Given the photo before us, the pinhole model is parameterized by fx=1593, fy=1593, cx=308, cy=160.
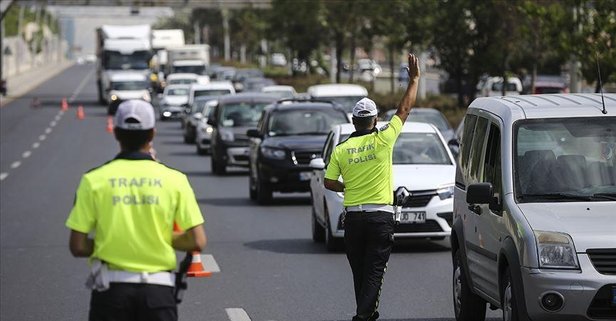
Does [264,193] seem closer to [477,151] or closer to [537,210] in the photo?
[477,151]

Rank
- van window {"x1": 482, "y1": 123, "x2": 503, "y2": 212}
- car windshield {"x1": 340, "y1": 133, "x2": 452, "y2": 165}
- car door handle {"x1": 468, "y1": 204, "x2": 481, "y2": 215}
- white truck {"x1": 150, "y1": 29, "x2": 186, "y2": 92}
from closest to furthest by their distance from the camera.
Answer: van window {"x1": 482, "y1": 123, "x2": 503, "y2": 212} < car door handle {"x1": 468, "y1": 204, "x2": 481, "y2": 215} < car windshield {"x1": 340, "y1": 133, "x2": 452, "y2": 165} < white truck {"x1": 150, "y1": 29, "x2": 186, "y2": 92}

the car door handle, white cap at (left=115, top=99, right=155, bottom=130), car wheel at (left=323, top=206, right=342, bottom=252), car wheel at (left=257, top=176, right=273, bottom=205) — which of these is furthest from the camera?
car wheel at (left=257, top=176, right=273, bottom=205)

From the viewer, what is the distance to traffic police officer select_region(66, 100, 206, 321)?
22.6 feet

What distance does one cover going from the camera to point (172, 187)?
7.00 m

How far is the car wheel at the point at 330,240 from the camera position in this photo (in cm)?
1738

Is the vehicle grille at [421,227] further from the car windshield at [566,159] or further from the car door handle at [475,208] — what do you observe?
Result: the car windshield at [566,159]

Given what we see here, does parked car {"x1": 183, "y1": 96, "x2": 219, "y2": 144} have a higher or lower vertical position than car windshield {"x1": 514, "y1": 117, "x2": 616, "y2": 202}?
lower

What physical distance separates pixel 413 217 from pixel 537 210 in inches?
286

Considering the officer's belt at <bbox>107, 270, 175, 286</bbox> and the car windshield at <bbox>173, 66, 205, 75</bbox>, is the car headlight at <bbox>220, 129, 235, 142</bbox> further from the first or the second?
the car windshield at <bbox>173, 66, 205, 75</bbox>

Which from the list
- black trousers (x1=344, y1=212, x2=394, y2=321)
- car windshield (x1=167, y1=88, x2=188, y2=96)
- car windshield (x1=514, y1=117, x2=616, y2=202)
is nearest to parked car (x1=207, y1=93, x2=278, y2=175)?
black trousers (x1=344, y1=212, x2=394, y2=321)

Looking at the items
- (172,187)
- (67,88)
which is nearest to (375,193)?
(172,187)

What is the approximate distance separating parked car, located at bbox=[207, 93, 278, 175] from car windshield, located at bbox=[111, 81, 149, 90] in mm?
33129

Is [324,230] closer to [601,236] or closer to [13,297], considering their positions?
[13,297]

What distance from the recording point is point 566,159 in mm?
10609
